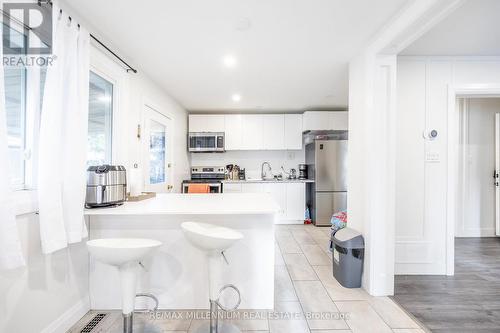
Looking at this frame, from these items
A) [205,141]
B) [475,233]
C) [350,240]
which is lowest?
[475,233]

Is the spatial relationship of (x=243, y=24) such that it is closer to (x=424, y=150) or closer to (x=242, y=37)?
(x=242, y=37)

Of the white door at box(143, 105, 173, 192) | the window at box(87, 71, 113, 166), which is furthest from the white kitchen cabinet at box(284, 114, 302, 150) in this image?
the window at box(87, 71, 113, 166)

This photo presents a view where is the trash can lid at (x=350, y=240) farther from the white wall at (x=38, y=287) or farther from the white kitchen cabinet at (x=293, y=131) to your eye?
the white kitchen cabinet at (x=293, y=131)

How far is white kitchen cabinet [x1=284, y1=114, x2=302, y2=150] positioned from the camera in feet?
16.5

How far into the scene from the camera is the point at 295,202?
4.79 metres

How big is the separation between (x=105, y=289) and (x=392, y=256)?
2.51 metres

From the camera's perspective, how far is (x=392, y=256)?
220cm

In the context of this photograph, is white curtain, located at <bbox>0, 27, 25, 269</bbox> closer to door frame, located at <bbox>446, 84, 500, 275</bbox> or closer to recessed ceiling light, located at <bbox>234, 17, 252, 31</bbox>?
recessed ceiling light, located at <bbox>234, 17, 252, 31</bbox>

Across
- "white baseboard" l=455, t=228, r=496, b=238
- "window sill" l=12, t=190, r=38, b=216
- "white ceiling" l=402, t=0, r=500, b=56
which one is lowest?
"white baseboard" l=455, t=228, r=496, b=238

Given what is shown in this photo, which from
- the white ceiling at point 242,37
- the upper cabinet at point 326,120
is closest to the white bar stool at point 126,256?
the white ceiling at point 242,37

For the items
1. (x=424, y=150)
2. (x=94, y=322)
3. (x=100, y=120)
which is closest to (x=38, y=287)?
(x=94, y=322)

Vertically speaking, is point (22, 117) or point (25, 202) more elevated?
point (22, 117)

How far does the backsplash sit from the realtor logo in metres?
3.83

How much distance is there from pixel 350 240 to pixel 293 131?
309cm
